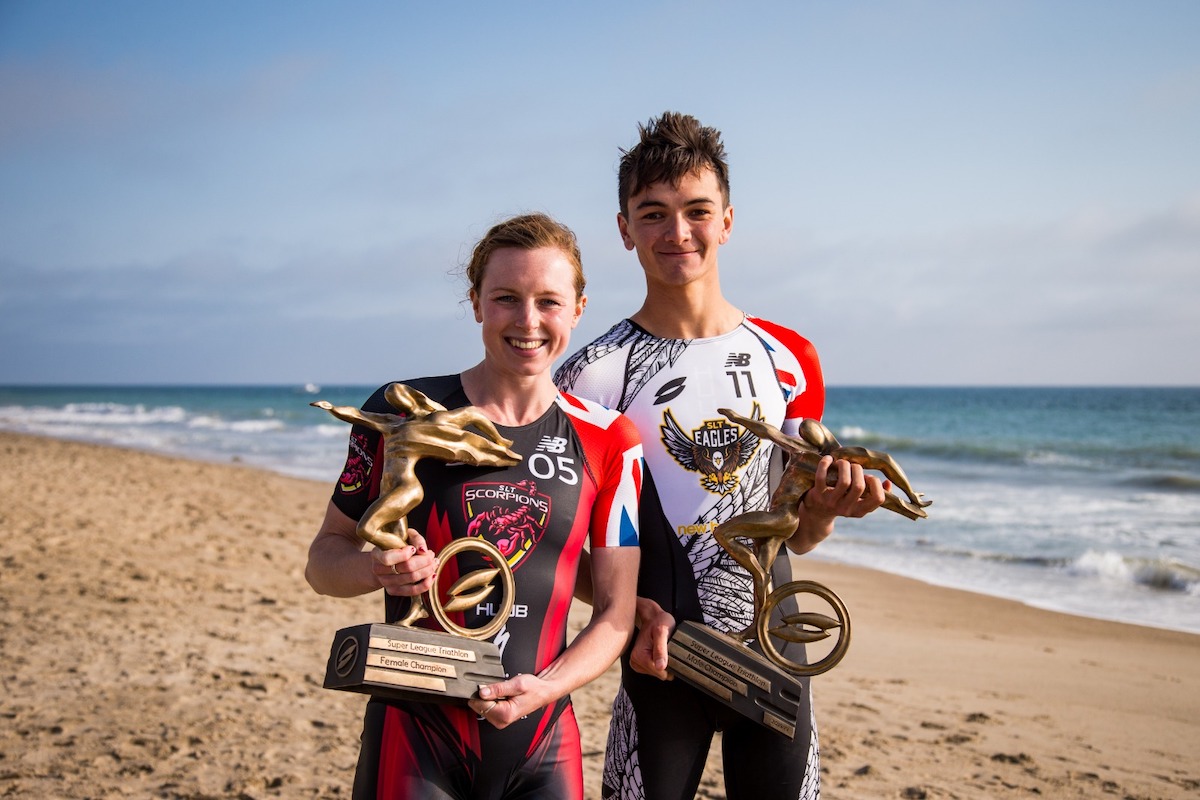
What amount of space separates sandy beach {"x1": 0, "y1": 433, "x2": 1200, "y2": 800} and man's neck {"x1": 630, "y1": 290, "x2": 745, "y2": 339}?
2826mm

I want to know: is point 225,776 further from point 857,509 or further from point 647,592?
point 857,509

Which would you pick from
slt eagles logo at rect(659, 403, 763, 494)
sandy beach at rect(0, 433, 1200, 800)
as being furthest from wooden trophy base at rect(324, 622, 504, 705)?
sandy beach at rect(0, 433, 1200, 800)

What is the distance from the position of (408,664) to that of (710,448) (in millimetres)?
1081

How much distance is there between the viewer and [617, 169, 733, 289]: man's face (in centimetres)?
263

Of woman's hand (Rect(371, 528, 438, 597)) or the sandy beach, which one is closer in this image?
woman's hand (Rect(371, 528, 438, 597))

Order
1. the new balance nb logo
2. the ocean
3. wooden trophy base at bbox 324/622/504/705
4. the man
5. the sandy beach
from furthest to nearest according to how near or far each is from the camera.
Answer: the ocean
the sandy beach
the new balance nb logo
the man
wooden trophy base at bbox 324/622/504/705

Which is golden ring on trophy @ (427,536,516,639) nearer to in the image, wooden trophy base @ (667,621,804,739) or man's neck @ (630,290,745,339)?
wooden trophy base @ (667,621,804,739)

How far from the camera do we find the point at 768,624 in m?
2.43

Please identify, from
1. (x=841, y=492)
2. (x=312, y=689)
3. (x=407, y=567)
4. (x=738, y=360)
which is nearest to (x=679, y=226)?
(x=738, y=360)

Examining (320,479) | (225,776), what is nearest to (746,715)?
(225,776)

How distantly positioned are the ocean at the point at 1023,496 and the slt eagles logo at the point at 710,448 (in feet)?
23.5

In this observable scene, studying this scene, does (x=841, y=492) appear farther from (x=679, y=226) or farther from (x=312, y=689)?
(x=312, y=689)

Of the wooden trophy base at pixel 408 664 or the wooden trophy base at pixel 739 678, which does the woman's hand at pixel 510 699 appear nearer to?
the wooden trophy base at pixel 408 664

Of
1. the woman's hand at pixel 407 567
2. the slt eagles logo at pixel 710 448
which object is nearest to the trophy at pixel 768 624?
the slt eagles logo at pixel 710 448
